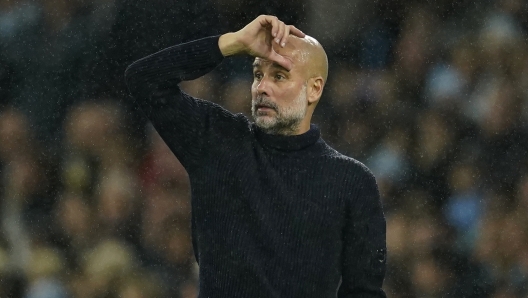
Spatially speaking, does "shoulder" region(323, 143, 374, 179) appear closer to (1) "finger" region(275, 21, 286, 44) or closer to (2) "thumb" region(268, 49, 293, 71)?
(2) "thumb" region(268, 49, 293, 71)

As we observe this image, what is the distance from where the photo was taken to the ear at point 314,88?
87.1 inches

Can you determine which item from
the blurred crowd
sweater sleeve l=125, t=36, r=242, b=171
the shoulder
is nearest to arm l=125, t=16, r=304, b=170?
sweater sleeve l=125, t=36, r=242, b=171

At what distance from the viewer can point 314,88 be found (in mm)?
2230

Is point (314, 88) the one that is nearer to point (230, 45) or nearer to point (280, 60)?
point (280, 60)

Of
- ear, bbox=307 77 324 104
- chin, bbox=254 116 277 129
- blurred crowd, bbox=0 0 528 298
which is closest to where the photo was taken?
chin, bbox=254 116 277 129

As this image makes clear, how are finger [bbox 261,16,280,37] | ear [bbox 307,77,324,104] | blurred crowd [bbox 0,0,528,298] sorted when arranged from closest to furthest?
finger [bbox 261,16,280,37], ear [bbox 307,77,324,104], blurred crowd [bbox 0,0,528,298]

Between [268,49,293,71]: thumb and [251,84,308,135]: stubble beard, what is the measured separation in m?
0.08

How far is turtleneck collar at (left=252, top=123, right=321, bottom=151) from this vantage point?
216cm

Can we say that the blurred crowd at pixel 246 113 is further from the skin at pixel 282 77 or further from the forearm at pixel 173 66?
the forearm at pixel 173 66

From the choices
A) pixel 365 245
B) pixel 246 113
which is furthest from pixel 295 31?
pixel 246 113

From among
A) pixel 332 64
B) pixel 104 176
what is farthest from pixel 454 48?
pixel 104 176

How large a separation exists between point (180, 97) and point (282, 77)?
9.1 inches

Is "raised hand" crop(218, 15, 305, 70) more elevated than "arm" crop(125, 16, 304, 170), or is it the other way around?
"raised hand" crop(218, 15, 305, 70)

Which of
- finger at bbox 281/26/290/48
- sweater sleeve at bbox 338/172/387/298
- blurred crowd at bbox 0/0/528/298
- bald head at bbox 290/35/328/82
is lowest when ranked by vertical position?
blurred crowd at bbox 0/0/528/298
